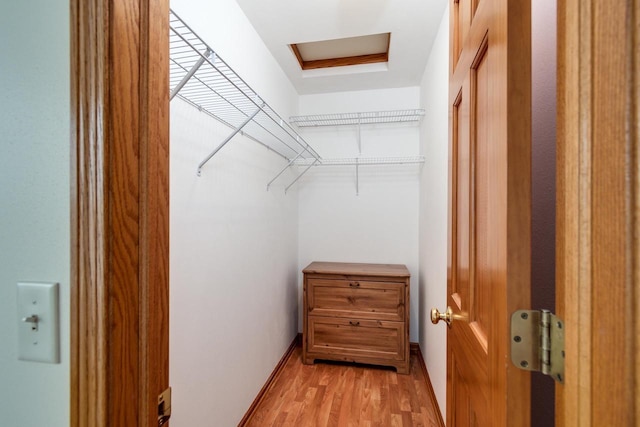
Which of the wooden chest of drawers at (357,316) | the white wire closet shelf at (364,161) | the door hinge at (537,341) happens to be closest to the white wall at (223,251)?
the wooden chest of drawers at (357,316)

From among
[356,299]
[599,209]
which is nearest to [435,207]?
[356,299]

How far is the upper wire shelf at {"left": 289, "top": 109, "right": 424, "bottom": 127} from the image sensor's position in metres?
2.30

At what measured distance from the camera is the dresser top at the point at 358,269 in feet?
7.36

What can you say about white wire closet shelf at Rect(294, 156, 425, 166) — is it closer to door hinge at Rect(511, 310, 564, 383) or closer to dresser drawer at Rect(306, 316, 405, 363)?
dresser drawer at Rect(306, 316, 405, 363)

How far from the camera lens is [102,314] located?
0.42m

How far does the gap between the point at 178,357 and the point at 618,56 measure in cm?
139

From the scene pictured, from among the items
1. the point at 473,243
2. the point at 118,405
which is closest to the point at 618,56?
the point at 473,243

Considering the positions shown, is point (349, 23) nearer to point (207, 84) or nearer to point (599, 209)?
point (207, 84)

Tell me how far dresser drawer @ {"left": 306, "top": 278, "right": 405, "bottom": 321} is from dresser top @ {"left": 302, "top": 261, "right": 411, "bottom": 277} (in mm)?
70

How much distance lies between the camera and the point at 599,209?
338 mm

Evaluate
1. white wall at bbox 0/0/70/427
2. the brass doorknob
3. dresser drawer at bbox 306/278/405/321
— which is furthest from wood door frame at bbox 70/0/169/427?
dresser drawer at bbox 306/278/405/321

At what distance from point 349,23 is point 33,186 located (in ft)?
5.92

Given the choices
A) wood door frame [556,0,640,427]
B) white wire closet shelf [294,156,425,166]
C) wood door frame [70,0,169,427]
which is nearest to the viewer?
wood door frame [556,0,640,427]

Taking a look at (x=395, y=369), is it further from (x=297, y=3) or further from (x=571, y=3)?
(x=297, y=3)
